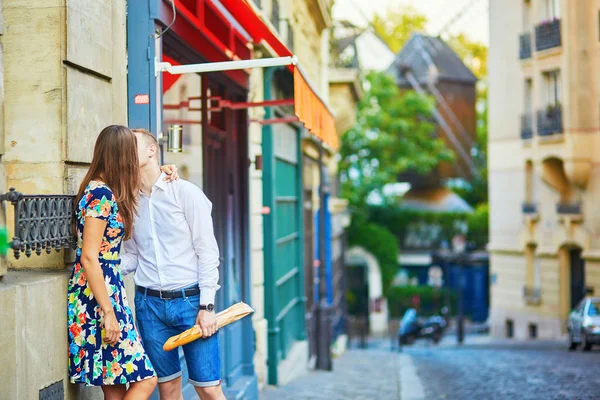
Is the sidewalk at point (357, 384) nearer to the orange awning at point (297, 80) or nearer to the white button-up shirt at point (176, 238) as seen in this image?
the orange awning at point (297, 80)

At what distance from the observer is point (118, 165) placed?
471cm

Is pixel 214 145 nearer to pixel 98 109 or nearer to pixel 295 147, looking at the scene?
pixel 98 109

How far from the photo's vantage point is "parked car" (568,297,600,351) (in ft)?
66.6

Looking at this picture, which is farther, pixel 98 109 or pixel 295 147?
pixel 295 147

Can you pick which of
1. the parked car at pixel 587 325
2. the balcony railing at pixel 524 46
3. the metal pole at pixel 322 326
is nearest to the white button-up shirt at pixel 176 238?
the metal pole at pixel 322 326

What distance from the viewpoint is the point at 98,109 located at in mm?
5559

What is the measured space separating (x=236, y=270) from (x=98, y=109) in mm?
4531

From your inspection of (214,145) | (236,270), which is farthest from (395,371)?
(214,145)

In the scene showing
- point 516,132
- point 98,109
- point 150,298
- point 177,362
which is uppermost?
point 516,132

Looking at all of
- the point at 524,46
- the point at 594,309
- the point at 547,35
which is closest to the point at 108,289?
the point at 594,309

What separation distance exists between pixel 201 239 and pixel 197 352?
612 mm

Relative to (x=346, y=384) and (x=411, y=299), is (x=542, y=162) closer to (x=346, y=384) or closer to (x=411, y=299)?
(x=411, y=299)

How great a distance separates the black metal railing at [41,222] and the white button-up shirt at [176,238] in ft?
1.21

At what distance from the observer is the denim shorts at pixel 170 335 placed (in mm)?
5051
